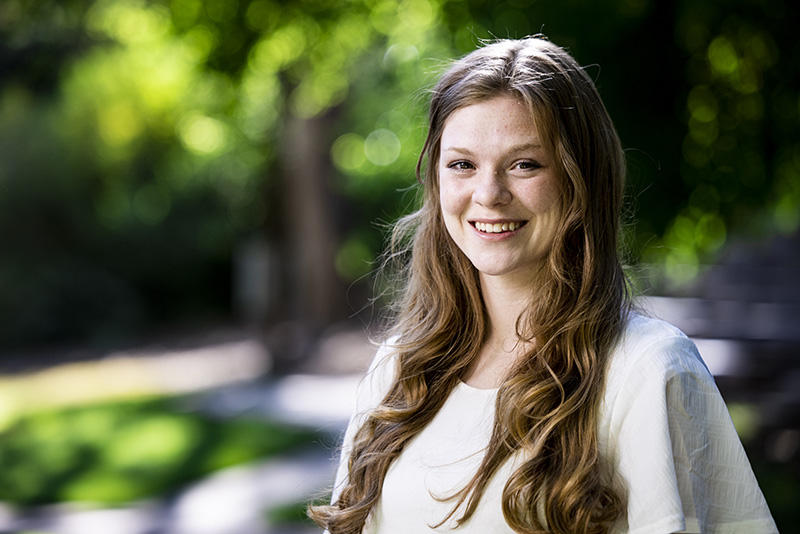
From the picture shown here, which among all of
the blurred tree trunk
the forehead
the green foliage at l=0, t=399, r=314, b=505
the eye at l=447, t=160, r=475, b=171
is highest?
the forehead

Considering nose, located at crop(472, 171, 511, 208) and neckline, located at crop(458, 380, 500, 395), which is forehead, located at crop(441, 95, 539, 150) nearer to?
nose, located at crop(472, 171, 511, 208)

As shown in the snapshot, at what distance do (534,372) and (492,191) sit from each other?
36cm

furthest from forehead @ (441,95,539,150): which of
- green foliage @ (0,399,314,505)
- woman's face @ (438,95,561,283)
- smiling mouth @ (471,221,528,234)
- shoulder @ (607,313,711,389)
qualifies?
green foliage @ (0,399,314,505)

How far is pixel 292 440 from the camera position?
26.1 ft

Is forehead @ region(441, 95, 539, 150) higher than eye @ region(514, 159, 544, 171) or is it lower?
higher

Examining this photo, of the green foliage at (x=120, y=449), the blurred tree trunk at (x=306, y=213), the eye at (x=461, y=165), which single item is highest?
the eye at (x=461, y=165)

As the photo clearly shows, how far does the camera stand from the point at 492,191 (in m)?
1.72

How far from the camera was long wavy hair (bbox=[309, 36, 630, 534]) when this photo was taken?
1.60 m

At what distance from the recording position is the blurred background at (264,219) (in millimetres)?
4461

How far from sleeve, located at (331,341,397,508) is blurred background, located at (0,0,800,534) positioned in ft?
1.17

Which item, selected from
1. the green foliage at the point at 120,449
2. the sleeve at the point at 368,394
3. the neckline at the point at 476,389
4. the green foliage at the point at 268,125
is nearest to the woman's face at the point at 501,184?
the neckline at the point at 476,389

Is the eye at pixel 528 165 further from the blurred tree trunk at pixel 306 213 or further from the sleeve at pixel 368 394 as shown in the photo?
the blurred tree trunk at pixel 306 213

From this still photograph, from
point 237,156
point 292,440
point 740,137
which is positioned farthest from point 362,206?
point 740,137

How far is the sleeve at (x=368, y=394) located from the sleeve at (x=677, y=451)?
602mm
